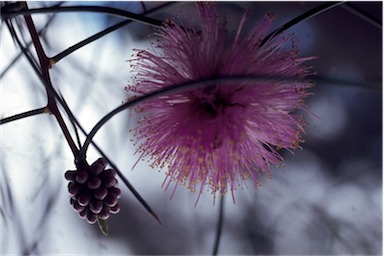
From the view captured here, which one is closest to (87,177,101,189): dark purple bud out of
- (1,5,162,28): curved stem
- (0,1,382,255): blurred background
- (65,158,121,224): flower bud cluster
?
(65,158,121,224): flower bud cluster

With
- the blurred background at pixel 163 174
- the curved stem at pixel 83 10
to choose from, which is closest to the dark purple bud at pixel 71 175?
the curved stem at pixel 83 10

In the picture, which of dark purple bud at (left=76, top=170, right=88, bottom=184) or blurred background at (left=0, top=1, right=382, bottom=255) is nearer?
dark purple bud at (left=76, top=170, right=88, bottom=184)

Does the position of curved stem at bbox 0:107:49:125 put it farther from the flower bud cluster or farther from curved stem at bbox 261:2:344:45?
curved stem at bbox 261:2:344:45

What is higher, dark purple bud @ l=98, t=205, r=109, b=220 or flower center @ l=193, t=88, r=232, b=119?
flower center @ l=193, t=88, r=232, b=119

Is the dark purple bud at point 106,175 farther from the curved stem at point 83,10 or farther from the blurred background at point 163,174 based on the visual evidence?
the blurred background at point 163,174

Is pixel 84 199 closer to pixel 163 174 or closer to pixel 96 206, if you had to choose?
pixel 96 206

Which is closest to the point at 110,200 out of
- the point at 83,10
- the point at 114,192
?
the point at 114,192

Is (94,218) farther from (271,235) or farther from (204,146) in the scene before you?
(271,235)
